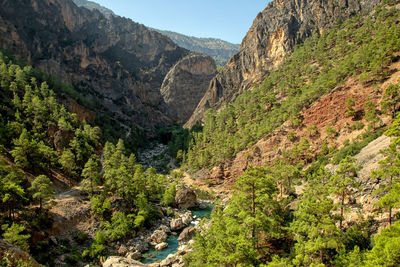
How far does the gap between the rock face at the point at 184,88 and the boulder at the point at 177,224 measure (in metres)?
Answer: 143

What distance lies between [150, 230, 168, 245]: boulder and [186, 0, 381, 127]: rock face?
87.6 m

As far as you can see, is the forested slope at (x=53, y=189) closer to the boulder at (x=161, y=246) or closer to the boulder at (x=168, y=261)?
the boulder at (x=161, y=246)

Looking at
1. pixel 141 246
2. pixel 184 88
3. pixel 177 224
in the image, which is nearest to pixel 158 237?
pixel 141 246

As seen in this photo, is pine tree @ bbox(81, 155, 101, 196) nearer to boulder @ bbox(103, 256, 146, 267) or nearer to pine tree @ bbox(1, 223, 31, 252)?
pine tree @ bbox(1, 223, 31, 252)

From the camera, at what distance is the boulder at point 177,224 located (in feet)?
139

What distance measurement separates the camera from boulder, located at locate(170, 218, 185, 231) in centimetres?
4234

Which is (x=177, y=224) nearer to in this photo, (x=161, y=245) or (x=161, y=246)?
(x=161, y=245)

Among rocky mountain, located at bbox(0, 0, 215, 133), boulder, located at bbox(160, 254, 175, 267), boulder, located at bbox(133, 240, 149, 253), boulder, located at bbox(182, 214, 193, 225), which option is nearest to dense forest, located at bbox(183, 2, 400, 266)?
boulder, located at bbox(160, 254, 175, 267)

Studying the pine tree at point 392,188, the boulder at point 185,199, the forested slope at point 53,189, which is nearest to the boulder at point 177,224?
the forested slope at point 53,189

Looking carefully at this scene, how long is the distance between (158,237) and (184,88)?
537ft

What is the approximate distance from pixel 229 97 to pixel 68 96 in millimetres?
77637

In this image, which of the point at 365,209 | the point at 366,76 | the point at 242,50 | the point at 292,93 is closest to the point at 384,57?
the point at 366,76

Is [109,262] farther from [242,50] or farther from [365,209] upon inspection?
[242,50]

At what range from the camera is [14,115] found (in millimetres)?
53156
